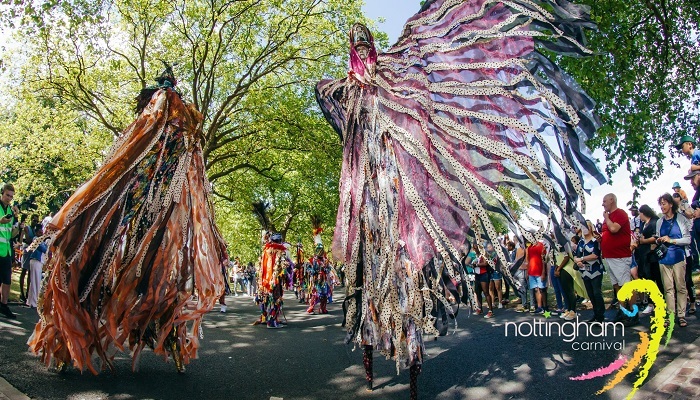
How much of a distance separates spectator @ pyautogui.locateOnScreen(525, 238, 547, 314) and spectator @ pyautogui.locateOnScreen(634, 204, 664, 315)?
175cm

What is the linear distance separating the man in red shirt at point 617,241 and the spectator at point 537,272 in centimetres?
196

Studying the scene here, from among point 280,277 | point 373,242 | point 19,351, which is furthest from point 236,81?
point 373,242

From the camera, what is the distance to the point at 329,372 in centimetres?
482

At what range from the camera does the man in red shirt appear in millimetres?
6289

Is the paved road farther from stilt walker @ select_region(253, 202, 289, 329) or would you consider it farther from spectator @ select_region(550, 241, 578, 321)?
Result: stilt walker @ select_region(253, 202, 289, 329)

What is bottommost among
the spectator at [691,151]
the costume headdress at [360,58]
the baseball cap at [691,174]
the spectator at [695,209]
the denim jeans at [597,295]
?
the denim jeans at [597,295]

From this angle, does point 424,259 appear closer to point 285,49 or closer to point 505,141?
point 505,141

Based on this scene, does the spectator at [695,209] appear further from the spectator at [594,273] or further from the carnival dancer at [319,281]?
the carnival dancer at [319,281]

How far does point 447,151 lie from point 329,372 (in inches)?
102

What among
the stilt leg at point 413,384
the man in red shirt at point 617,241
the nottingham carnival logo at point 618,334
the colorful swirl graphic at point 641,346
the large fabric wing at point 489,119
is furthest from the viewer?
the man in red shirt at point 617,241

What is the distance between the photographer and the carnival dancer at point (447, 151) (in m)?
3.51

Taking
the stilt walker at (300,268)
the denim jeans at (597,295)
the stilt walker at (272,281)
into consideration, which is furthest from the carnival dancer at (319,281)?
the denim jeans at (597,295)

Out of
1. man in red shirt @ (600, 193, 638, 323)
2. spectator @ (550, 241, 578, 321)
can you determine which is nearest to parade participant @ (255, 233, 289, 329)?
spectator @ (550, 241, 578, 321)

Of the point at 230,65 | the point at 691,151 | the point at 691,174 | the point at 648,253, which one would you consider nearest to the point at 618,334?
the point at 648,253
